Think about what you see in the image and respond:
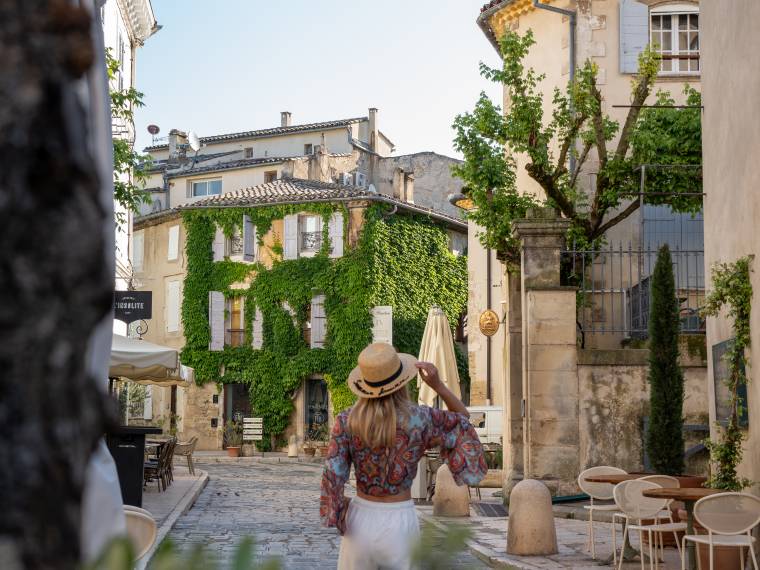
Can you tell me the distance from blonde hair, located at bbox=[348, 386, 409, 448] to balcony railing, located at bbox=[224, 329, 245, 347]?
39.1 metres

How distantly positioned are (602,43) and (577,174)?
3.89m

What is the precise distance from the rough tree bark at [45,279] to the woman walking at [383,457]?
3.91 metres

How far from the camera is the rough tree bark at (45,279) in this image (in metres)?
0.98

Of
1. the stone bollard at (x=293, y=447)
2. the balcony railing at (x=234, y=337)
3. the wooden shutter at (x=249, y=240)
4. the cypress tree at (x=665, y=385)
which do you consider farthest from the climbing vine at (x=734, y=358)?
the balcony railing at (x=234, y=337)

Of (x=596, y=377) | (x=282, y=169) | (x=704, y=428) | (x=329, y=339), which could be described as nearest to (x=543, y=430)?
(x=596, y=377)

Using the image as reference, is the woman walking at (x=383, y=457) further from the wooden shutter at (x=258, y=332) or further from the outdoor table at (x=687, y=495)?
the wooden shutter at (x=258, y=332)

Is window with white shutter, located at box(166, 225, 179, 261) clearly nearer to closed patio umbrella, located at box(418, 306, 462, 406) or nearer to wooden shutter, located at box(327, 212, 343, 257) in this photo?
wooden shutter, located at box(327, 212, 343, 257)

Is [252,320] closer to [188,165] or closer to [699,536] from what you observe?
[188,165]

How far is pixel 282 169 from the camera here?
164ft

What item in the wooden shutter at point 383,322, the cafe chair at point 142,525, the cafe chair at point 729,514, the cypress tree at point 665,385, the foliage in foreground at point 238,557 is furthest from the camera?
the wooden shutter at point 383,322

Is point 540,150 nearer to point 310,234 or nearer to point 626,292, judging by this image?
point 626,292

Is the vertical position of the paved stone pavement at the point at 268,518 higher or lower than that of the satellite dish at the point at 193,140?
lower

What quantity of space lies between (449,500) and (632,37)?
10.8m

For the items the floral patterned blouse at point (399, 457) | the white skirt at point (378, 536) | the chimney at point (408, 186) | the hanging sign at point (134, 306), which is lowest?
the white skirt at point (378, 536)
